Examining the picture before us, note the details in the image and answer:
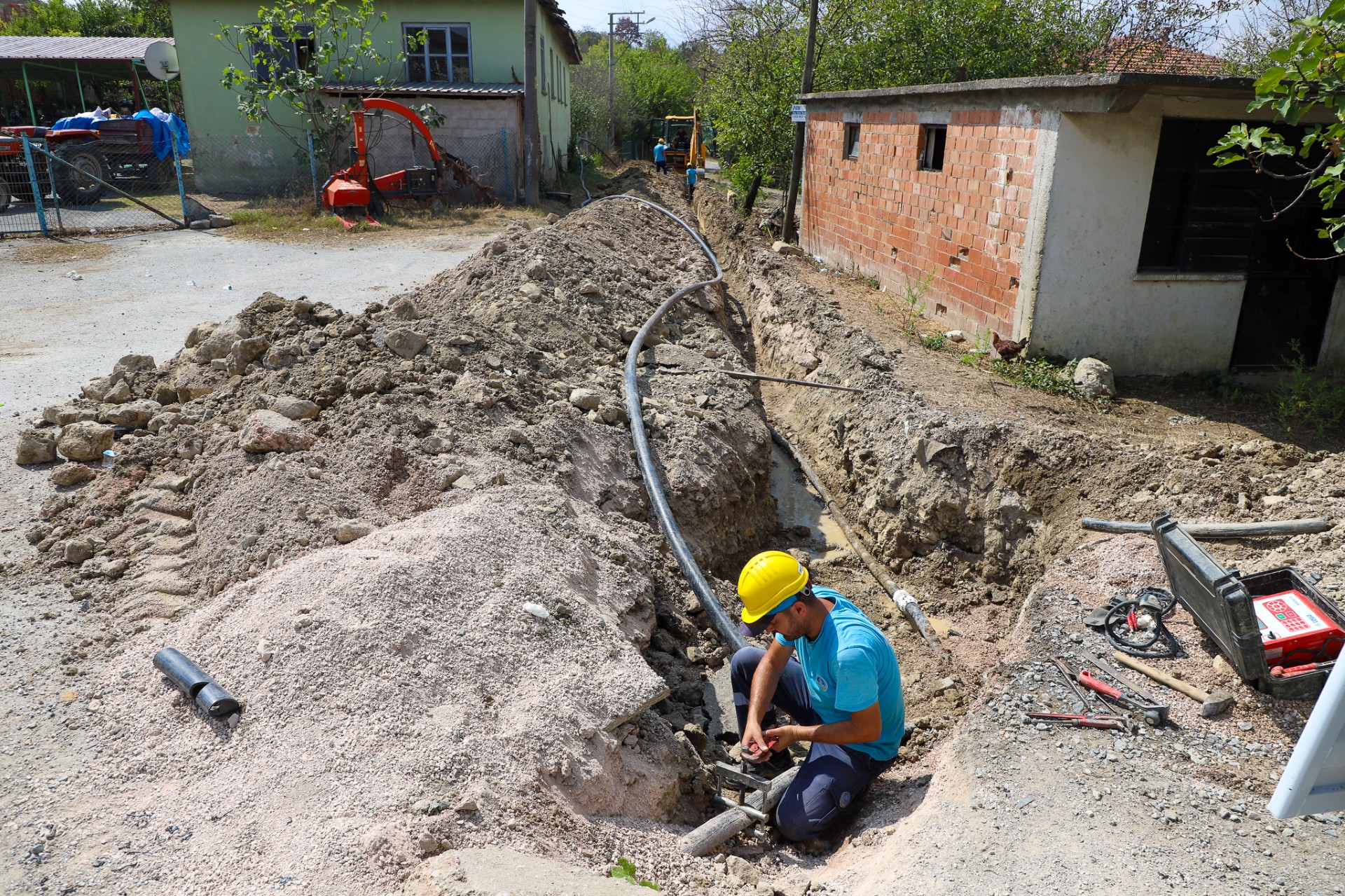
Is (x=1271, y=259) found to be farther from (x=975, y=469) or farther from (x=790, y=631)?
(x=790, y=631)

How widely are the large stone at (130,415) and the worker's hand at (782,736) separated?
17.1ft

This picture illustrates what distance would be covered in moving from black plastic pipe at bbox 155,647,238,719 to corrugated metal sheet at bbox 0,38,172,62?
905 inches

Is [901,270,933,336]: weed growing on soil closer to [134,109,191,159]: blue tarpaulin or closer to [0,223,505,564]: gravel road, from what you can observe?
[0,223,505,564]: gravel road

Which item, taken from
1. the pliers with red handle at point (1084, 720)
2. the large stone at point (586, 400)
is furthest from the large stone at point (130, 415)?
the pliers with red handle at point (1084, 720)

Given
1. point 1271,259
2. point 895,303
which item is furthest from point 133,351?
point 1271,259

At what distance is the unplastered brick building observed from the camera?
789 centimetres

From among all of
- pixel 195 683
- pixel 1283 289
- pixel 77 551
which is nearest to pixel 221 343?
pixel 77 551

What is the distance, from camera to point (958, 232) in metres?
9.80

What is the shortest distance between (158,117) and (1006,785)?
22517 mm

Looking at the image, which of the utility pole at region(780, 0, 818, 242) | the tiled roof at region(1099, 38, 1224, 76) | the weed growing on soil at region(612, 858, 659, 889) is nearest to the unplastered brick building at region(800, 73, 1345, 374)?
the utility pole at region(780, 0, 818, 242)

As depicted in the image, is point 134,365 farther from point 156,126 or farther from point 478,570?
point 156,126

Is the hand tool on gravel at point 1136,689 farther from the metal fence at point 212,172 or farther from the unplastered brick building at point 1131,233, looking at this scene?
the metal fence at point 212,172

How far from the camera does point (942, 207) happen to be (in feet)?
33.4

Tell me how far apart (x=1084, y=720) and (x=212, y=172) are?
22003 mm
